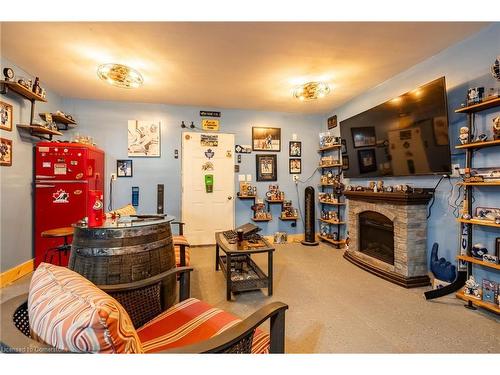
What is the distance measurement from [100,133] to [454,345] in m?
5.01

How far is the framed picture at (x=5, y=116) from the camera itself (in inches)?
99.0

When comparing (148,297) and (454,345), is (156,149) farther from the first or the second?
(454,345)

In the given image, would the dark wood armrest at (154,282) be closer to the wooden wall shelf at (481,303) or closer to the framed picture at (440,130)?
the wooden wall shelf at (481,303)

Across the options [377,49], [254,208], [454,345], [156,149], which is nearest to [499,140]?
[377,49]

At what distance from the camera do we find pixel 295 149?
4.63 metres

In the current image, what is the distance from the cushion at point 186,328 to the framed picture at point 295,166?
359cm

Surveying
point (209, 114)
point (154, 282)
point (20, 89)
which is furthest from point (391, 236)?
point (20, 89)

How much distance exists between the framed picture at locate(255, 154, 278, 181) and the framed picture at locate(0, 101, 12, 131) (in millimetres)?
3430

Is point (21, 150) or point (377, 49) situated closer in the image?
point (377, 49)

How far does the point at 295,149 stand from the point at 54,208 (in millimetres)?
3963

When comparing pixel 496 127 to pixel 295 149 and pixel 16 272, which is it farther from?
pixel 16 272

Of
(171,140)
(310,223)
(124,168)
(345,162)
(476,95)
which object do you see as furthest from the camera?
(310,223)

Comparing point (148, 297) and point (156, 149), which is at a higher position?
point (156, 149)
